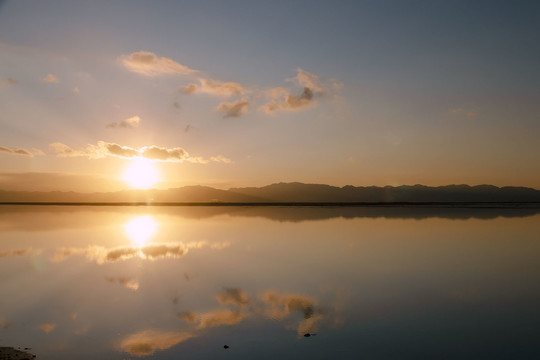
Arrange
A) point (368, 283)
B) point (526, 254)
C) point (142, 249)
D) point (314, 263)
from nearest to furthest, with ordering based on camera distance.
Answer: point (368, 283)
point (314, 263)
point (526, 254)
point (142, 249)

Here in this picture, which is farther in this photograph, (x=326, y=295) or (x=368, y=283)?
(x=368, y=283)

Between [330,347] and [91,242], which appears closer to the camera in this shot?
[330,347]

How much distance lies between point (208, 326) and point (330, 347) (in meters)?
5.58

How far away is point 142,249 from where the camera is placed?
42.9m

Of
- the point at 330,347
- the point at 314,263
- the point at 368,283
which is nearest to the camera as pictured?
the point at 330,347

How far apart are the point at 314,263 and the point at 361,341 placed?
17137mm

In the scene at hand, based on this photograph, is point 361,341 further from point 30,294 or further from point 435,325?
point 30,294

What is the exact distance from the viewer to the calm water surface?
14.7 meters

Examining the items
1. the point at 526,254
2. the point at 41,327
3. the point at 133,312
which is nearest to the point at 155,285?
the point at 133,312

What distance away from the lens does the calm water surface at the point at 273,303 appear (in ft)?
48.3

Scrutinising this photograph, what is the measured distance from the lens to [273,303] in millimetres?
20375

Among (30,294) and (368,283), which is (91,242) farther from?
(368,283)

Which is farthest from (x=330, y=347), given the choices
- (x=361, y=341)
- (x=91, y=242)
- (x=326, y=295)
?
(x=91, y=242)

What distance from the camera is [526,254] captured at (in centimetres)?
3828
